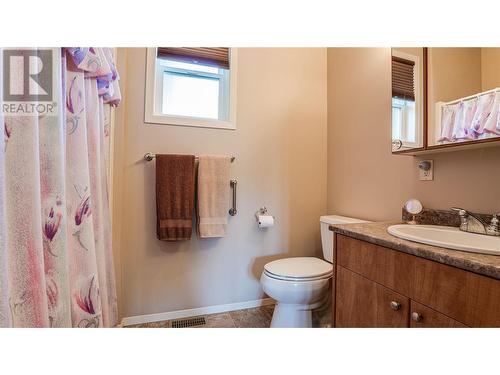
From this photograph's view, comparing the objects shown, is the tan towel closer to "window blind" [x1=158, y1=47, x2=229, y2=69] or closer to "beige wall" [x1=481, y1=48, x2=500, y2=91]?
"window blind" [x1=158, y1=47, x2=229, y2=69]

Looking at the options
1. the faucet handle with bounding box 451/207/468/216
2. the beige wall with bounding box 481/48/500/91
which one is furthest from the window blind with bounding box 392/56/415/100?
the faucet handle with bounding box 451/207/468/216

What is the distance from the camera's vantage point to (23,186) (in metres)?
0.50

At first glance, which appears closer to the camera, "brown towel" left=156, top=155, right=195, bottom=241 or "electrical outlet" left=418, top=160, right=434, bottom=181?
"electrical outlet" left=418, top=160, right=434, bottom=181

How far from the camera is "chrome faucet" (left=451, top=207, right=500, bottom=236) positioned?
0.85 meters

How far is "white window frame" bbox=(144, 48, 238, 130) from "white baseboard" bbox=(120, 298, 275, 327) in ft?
4.56

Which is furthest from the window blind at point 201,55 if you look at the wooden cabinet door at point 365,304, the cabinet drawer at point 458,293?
the cabinet drawer at point 458,293

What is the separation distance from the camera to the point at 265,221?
1.70m

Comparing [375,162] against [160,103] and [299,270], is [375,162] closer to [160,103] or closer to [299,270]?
[299,270]

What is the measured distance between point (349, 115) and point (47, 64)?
5.78 feet

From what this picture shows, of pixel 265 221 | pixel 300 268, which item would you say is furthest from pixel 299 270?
pixel 265 221

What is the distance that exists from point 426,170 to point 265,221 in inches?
41.4

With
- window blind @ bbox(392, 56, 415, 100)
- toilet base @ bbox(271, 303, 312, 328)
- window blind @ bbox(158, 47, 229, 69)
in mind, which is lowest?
toilet base @ bbox(271, 303, 312, 328)
